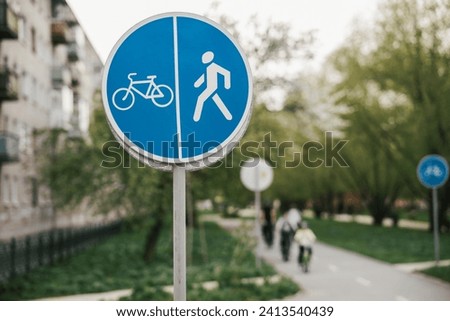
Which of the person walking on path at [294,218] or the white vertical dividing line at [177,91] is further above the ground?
the white vertical dividing line at [177,91]

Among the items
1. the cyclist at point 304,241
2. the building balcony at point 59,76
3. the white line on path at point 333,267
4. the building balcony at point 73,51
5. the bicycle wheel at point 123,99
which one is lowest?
the white line on path at point 333,267

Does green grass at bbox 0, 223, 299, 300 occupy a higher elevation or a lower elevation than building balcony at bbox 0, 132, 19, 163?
lower

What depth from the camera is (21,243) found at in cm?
1678

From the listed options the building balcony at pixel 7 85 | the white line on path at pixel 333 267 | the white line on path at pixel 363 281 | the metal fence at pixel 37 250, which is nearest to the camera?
the white line on path at pixel 363 281

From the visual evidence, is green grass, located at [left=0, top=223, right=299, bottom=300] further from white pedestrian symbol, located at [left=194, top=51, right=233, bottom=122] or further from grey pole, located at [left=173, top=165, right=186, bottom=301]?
white pedestrian symbol, located at [left=194, top=51, right=233, bottom=122]

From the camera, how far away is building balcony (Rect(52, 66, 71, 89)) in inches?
1672

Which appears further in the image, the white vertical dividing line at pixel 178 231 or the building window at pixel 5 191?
the building window at pixel 5 191

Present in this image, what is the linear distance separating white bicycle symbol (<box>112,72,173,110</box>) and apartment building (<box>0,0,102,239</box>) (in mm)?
19756

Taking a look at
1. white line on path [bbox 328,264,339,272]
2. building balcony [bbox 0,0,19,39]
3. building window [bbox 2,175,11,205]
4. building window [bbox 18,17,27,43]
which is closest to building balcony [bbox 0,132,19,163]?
building window [bbox 2,175,11,205]

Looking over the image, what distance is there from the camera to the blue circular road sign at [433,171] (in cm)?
1484

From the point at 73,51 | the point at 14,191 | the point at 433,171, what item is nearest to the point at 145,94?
the point at 433,171

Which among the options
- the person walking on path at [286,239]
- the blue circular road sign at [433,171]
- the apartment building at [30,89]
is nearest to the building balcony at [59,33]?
the apartment building at [30,89]
